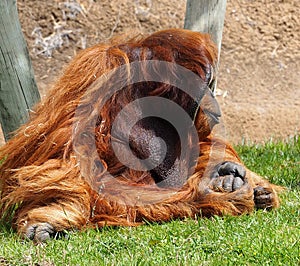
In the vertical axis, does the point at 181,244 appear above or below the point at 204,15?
below

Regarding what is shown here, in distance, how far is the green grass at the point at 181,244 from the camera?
8.80 feet

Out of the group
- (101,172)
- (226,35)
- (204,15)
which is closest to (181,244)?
(101,172)

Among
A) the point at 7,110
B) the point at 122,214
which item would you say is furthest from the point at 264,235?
the point at 7,110

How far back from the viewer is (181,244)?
2.87 metres

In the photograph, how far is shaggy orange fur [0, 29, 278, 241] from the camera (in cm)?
330

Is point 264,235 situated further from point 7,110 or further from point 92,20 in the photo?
point 92,20

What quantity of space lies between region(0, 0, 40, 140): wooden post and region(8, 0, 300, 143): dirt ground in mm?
2432

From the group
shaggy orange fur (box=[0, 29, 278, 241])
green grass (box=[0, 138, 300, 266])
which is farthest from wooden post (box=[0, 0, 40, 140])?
green grass (box=[0, 138, 300, 266])

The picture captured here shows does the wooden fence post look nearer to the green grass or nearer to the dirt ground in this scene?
the green grass

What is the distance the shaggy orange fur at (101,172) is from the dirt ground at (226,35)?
3002 mm

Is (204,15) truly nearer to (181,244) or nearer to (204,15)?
(204,15)

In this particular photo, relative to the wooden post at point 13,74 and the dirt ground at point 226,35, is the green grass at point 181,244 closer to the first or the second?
the wooden post at point 13,74

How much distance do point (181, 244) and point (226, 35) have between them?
490cm

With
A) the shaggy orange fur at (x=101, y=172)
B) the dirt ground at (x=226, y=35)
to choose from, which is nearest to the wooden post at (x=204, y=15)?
the shaggy orange fur at (x=101, y=172)
